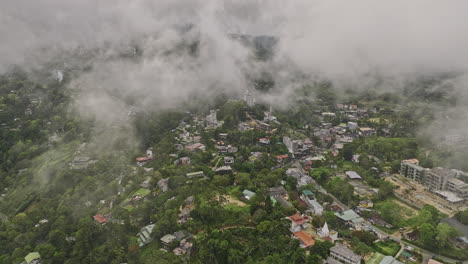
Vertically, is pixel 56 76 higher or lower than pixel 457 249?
higher

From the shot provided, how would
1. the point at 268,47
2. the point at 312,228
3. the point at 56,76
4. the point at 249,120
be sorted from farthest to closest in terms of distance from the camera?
1. the point at 268,47
2. the point at 56,76
3. the point at 249,120
4. the point at 312,228

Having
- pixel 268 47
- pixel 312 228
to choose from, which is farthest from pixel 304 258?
pixel 268 47

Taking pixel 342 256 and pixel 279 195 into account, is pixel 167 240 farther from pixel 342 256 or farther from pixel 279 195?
pixel 342 256

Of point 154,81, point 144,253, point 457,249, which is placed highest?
point 154,81

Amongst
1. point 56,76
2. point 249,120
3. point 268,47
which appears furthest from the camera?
point 268,47

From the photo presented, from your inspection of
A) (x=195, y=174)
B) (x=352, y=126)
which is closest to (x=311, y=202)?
(x=195, y=174)

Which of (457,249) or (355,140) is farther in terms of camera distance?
(355,140)

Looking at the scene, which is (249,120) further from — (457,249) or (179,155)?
(457,249)
